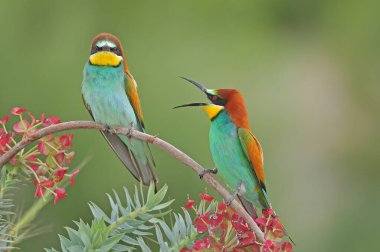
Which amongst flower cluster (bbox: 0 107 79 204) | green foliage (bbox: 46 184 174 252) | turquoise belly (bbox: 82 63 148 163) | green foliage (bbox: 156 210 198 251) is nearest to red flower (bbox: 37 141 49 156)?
flower cluster (bbox: 0 107 79 204)

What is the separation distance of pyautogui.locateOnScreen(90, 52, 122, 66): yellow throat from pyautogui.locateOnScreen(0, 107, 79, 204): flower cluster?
1.79 feet

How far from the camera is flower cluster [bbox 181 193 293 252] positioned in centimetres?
133

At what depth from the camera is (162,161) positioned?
13.1ft

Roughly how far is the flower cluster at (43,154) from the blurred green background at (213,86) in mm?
2086

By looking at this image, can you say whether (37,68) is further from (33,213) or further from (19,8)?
(33,213)

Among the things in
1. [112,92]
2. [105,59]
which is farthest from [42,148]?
[112,92]

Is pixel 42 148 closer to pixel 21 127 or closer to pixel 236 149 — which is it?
pixel 21 127

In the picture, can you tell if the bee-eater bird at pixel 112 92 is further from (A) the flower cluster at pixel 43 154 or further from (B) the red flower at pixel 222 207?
(B) the red flower at pixel 222 207

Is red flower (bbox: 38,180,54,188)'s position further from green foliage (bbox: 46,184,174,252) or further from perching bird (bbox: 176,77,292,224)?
perching bird (bbox: 176,77,292,224)

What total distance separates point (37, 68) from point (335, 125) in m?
2.18

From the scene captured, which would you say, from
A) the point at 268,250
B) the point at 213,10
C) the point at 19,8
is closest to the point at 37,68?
the point at 19,8

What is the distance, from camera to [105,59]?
206 centimetres

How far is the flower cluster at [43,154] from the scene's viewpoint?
1.46 meters

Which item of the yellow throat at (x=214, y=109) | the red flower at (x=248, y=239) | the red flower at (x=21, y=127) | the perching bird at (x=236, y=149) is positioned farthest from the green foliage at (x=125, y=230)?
the yellow throat at (x=214, y=109)
